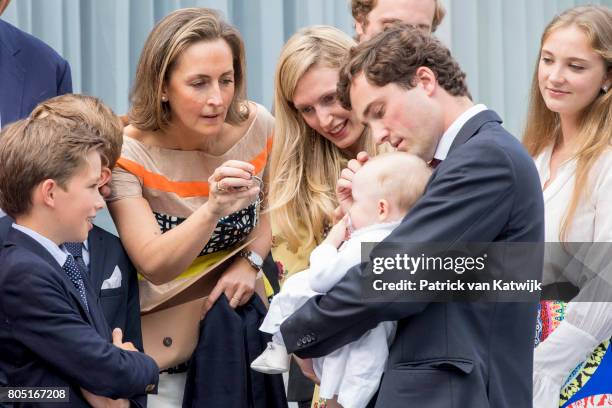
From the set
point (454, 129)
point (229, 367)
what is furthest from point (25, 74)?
point (454, 129)

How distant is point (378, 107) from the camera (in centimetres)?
245

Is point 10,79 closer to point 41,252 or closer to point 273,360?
point 41,252

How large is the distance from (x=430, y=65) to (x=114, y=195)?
38.4 inches

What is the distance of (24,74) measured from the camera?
3.08 m

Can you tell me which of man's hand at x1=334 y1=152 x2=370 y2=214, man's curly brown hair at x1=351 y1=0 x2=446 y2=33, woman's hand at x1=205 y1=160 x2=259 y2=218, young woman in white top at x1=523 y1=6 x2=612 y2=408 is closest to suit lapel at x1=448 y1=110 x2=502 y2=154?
man's hand at x1=334 y1=152 x2=370 y2=214

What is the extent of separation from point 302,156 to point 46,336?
1.07 meters

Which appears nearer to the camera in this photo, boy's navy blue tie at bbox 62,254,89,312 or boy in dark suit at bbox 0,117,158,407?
boy in dark suit at bbox 0,117,158,407

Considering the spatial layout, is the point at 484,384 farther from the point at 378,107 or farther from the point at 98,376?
the point at 98,376

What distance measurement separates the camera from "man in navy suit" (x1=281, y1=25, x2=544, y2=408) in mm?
2215

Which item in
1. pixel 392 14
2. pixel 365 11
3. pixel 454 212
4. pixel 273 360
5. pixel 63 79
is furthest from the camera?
pixel 365 11

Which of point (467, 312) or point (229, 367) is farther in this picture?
point (229, 367)

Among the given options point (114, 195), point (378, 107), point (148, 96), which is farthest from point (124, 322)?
point (378, 107)

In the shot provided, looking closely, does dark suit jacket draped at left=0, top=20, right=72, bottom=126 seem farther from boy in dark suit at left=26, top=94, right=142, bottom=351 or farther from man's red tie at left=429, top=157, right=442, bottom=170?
man's red tie at left=429, top=157, right=442, bottom=170

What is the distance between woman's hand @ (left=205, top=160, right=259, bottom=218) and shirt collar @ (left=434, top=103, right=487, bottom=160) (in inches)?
22.6
